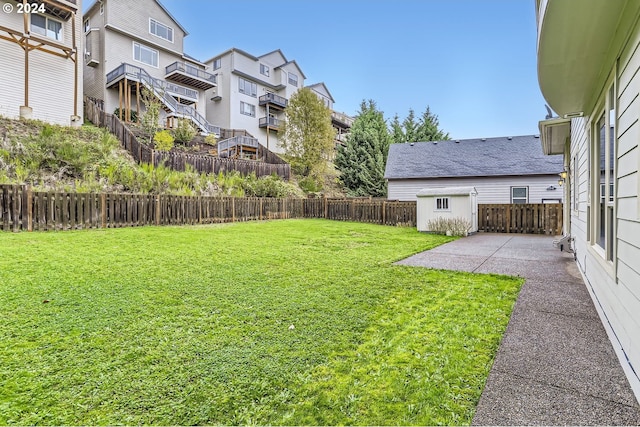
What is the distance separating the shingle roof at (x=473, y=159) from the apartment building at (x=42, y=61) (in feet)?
61.6

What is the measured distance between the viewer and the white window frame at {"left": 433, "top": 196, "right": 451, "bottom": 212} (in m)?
12.1

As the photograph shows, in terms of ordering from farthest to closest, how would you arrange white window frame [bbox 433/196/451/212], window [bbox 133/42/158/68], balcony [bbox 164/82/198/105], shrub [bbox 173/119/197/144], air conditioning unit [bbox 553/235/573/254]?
balcony [bbox 164/82/198/105]
window [bbox 133/42/158/68]
shrub [bbox 173/119/197/144]
white window frame [bbox 433/196/451/212]
air conditioning unit [bbox 553/235/573/254]

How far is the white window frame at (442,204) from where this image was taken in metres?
12.1

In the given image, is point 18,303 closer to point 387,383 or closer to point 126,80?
point 387,383

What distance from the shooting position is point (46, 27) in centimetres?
1752

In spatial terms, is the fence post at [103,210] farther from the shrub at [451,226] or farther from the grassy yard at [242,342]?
the shrub at [451,226]

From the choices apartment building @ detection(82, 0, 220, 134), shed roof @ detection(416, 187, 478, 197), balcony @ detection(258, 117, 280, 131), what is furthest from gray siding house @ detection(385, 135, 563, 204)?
apartment building @ detection(82, 0, 220, 134)

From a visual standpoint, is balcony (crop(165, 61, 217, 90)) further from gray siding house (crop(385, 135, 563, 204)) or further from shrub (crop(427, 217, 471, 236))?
shrub (crop(427, 217, 471, 236))

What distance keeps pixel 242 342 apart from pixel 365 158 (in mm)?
25983

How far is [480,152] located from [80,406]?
2243cm

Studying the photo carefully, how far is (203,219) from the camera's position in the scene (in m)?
13.0

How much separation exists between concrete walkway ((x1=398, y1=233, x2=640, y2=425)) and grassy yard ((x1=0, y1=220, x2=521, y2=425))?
0.46 feet

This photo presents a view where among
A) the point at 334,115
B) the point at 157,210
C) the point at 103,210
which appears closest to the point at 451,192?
the point at 157,210

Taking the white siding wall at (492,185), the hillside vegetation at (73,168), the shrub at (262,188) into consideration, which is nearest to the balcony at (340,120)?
the white siding wall at (492,185)
